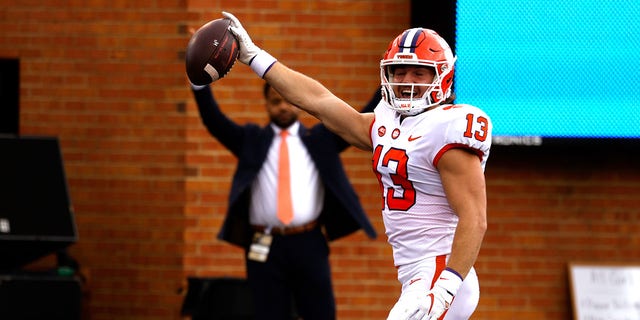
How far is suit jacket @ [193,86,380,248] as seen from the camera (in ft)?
22.6

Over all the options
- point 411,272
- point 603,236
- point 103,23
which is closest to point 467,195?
point 411,272

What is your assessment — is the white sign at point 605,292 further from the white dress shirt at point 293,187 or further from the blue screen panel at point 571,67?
the white dress shirt at point 293,187

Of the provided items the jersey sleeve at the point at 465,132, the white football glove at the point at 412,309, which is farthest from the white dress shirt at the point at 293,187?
the white football glove at the point at 412,309

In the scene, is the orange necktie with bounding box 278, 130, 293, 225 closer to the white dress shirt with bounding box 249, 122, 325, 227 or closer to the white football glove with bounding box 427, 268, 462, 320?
the white dress shirt with bounding box 249, 122, 325, 227

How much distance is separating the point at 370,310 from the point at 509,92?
1.55 meters

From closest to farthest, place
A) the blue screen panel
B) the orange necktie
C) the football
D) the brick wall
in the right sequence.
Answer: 1. the football
2. the orange necktie
3. the blue screen panel
4. the brick wall

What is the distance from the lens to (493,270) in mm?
8117

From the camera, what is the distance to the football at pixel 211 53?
205 inches

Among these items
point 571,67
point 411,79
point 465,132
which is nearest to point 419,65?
point 411,79

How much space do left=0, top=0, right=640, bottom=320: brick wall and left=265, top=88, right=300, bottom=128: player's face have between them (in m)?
1.03

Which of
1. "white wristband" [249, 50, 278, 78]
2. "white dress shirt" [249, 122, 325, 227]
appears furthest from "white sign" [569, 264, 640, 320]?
"white wristband" [249, 50, 278, 78]

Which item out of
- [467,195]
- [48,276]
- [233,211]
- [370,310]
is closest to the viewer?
[467,195]

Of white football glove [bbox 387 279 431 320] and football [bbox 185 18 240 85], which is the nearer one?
white football glove [bbox 387 279 431 320]

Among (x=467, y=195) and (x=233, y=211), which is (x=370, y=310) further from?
(x=467, y=195)
